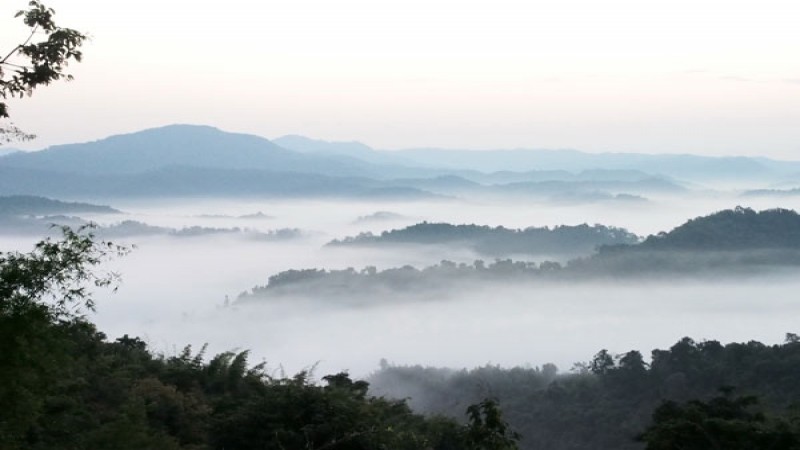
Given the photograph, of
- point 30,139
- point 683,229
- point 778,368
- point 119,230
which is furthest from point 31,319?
point 119,230

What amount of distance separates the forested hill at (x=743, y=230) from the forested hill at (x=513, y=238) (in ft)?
126

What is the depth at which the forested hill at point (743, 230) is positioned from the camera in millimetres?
122062

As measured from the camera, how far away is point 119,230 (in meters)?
196

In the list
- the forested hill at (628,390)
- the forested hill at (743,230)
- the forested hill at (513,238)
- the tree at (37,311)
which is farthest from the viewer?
the forested hill at (513,238)

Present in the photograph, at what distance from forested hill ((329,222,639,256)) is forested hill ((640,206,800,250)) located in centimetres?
3855

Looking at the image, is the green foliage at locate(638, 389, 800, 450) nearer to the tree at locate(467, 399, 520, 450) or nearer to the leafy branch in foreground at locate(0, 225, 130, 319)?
the tree at locate(467, 399, 520, 450)

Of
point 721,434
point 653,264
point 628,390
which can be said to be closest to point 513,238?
point 653,264

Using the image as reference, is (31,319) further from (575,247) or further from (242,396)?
(575,247)

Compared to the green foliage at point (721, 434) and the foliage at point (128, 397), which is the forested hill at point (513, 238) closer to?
the foliage at point (128, 397)

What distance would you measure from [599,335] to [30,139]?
115m

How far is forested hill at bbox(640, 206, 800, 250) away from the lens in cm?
12206

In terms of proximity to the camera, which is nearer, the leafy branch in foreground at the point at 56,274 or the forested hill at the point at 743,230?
the leafy branch in foreground at the point at 56,274

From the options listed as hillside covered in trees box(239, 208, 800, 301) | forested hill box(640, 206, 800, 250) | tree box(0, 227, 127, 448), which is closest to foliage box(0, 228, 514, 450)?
tree box(0, 227, 127, 448)

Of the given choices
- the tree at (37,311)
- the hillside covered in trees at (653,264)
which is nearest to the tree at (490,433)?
the tree at (37,311)
